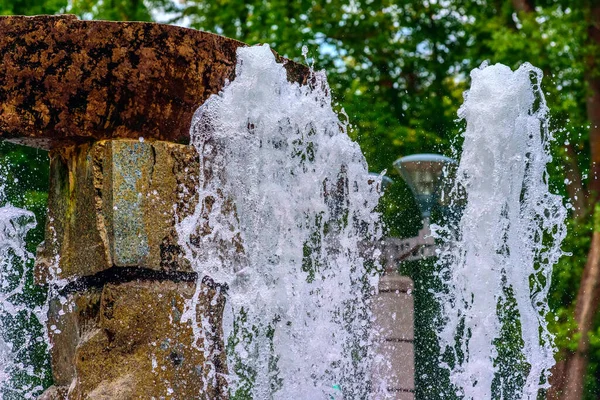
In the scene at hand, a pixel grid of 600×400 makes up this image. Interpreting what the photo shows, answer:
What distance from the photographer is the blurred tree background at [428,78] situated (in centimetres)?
1228

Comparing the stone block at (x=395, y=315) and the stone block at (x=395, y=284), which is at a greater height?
the stone block at (x=395, y=284)

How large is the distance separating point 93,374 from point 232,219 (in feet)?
3.01

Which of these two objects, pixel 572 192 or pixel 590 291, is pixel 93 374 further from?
pixel 572 192

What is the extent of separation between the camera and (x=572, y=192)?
44.2 feet

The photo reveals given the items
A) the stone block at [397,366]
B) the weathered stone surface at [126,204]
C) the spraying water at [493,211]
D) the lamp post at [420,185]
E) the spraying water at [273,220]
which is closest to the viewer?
the weathered stone surface at [126,204]

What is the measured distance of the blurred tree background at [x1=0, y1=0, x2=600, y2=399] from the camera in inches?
484

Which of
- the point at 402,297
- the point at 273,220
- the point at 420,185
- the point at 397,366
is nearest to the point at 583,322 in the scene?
the point at 402,297

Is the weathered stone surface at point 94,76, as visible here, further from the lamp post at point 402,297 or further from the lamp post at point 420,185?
the lamp post at point 420,185

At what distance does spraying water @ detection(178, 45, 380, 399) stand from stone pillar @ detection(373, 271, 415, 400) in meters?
3.20

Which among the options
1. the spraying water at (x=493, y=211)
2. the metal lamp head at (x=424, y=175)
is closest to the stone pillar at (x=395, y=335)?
the metal lamp head at (x=424, y=175)

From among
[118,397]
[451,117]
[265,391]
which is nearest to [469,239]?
[265,391]

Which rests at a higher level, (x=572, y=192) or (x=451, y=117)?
(x=451, y=117)

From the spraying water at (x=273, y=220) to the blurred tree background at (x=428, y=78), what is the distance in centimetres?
401

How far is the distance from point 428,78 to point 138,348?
543 inches
